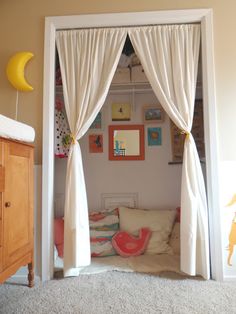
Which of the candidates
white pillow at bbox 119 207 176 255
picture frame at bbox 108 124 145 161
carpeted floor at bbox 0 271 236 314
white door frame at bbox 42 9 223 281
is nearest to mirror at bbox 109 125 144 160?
→ picture frame at bbox 108 124 145 161

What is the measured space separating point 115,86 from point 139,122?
0.49m

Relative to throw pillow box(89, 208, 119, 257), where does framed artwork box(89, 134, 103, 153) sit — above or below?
above

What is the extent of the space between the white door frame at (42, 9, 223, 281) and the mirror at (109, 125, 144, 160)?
37.0 inches

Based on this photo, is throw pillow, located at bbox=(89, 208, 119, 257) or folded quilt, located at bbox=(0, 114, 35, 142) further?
throw pillow, located at bbox=(89, 208, 119, 257)

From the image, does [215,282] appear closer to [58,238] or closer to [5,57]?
[58,238]

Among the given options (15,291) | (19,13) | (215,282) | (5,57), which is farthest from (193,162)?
(19,13)

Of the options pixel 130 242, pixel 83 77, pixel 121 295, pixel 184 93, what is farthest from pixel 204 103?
pixel 121 295

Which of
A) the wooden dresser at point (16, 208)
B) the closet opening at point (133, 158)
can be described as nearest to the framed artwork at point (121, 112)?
the closet opening at point (133, 158)

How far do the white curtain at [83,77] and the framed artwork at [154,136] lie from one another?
0.95 meters

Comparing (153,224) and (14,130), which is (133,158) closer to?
(153,224)

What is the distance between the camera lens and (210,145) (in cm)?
191

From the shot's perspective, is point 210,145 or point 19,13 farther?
point 19,13

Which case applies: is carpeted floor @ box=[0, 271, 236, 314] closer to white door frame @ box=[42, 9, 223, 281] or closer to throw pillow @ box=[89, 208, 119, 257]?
white door frame @ box=[42, 9, 223, 281]

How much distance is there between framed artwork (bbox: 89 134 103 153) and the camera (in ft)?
9.24
